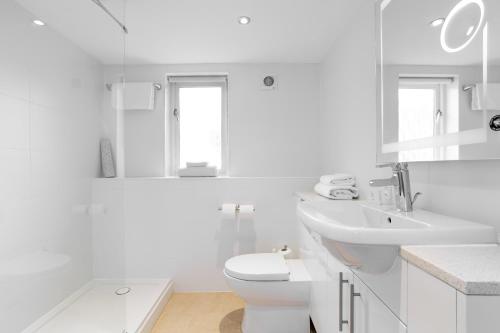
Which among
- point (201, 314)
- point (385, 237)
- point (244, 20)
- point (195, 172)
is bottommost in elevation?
point (201, 314)

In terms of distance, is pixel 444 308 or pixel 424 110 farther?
pixel 424 110

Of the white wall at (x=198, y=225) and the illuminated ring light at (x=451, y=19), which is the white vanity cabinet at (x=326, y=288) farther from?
the illuminated ring light at (x=451, y=19)

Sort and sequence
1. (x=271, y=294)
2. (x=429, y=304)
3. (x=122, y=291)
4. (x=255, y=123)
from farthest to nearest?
(x=255, y=123) < (x=122, y=291) < (x=271, y=294) < (x=429, y=304)

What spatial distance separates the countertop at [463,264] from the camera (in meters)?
0.47

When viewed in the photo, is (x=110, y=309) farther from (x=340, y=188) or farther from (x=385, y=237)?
(x=385, y=237)

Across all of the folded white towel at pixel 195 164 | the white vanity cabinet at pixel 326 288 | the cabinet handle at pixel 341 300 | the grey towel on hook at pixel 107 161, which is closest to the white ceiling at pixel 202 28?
the grey towel on hook at pixel 107 161

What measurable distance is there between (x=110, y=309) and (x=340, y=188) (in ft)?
5.72

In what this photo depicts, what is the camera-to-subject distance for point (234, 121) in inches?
101

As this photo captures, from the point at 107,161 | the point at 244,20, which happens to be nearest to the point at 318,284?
the point at 244,20

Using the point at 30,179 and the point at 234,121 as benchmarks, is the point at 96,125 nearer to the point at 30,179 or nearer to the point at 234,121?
the point at 30,179

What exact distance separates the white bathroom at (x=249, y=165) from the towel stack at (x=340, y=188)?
0.01 metres

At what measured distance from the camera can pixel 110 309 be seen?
196 centimetres

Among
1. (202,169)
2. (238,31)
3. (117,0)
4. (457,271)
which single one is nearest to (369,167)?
→ (457,271)

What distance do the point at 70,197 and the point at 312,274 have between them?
155cm
